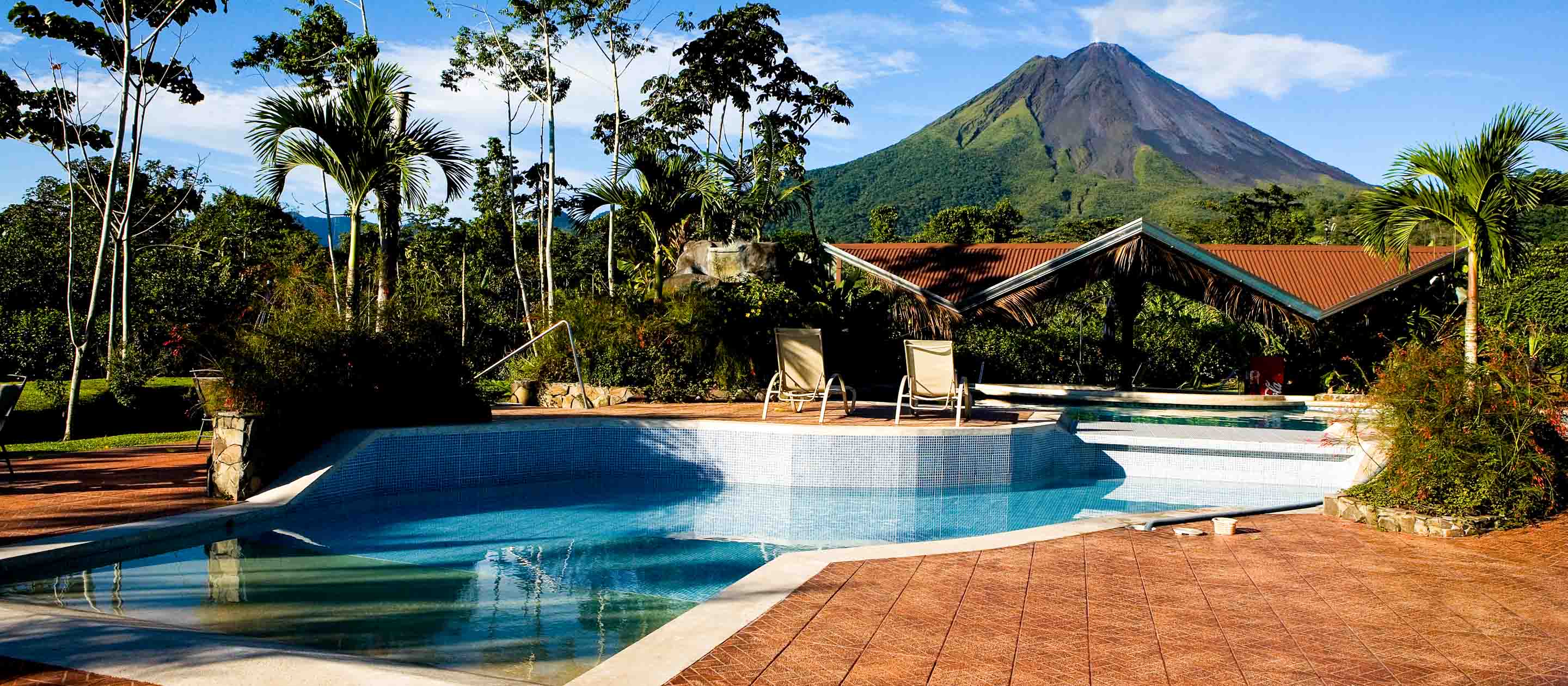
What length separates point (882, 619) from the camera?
4.11 meters

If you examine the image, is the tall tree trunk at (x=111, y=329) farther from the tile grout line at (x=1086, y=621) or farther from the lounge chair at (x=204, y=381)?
the tile grout line at (x=1086, y=621)

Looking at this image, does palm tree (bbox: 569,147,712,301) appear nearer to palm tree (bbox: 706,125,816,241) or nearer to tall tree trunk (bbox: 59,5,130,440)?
palm tree (bbox: 706,125,816,241)

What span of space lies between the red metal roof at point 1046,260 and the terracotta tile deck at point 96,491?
40.9ft

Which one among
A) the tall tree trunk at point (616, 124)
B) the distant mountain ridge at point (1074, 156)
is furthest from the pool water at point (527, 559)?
the distant mountain ridge at point (1074, 156)

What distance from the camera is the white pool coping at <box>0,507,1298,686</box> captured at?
331cm

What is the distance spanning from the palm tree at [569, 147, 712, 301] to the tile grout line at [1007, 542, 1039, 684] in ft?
38.0

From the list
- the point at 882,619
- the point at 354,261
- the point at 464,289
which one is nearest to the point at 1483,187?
the point at 882,619

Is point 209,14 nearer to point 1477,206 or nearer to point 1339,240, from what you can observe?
point 1477,206

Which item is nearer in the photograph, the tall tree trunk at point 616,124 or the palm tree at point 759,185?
the palm tree at point 759,185

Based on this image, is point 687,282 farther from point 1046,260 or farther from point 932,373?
point 1046,260

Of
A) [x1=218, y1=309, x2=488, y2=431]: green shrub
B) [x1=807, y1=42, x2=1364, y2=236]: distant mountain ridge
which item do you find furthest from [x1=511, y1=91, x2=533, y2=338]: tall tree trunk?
[x1=807, y1=42, x2=1364, y2=236]: distant mountain ridge

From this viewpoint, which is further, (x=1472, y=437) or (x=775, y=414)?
(x=775, y=414)

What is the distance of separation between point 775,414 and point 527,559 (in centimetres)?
487

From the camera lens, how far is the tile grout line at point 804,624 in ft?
11.4
